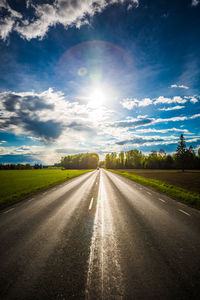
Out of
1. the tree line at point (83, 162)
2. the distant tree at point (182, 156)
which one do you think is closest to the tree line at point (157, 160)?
the distant tree at point (182, 156)

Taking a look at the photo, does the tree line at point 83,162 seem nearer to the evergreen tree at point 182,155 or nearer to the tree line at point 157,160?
the tree line at point 157,160

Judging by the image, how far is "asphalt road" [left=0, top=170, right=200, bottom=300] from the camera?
8.23 feet

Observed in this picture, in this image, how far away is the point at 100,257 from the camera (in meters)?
3.51

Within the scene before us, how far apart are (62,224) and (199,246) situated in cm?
503

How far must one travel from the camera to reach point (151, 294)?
2418mm

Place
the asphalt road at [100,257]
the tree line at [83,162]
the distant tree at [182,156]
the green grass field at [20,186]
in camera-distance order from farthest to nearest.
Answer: the tree line at [83,162]
the distant tree at [182,156]
the green grass field at [20,186]
the asphalt road at [100,257]

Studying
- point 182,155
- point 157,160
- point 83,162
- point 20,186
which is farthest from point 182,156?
point 83,162

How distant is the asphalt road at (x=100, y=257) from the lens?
251 cm

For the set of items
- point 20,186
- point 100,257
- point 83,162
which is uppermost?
point 83,162

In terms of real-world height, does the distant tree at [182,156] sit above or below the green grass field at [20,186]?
above

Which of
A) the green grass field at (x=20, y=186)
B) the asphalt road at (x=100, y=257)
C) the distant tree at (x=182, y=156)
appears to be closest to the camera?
the asphalt road at (x=100, y=257)

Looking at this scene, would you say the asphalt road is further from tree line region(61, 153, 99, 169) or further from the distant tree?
tree line region(61, 153, 99, 169)

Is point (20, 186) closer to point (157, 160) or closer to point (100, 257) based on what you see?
point (100, 257)

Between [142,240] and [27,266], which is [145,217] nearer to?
[142,240]
